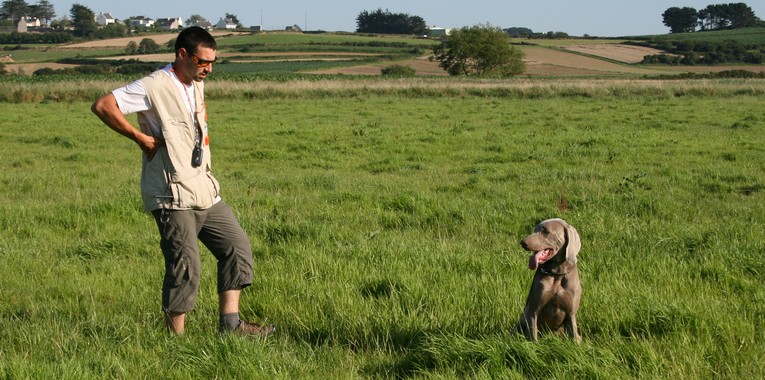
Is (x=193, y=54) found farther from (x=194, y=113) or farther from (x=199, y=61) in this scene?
(x=194, y=113)

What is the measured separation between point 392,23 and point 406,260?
145 m

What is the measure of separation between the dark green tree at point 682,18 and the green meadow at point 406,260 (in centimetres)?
13893

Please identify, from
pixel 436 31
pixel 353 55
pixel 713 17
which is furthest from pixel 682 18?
pixel 353 55

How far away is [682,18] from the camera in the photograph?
470 ft

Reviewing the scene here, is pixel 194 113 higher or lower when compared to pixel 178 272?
higher

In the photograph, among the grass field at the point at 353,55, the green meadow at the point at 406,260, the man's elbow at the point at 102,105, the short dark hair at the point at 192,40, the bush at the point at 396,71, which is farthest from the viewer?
the grass field at the point at 353,55

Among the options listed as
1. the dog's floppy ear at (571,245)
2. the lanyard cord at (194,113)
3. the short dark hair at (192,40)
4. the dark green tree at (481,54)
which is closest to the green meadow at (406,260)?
the dog's floppy ear at (571,245)

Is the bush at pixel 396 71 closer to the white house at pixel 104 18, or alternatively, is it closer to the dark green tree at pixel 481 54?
the dark green tree at pixel 481 54

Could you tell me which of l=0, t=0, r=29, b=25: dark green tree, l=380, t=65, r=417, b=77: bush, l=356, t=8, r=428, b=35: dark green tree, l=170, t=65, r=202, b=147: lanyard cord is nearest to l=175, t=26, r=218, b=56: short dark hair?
l=170, t=65, r=202, b=147: lanyard cord

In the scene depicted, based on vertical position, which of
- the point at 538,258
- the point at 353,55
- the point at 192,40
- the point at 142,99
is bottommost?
the point at 353,55

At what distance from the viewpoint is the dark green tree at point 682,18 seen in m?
143

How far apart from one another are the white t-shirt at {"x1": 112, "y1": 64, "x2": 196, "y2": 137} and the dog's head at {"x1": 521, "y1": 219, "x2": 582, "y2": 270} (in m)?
2.28

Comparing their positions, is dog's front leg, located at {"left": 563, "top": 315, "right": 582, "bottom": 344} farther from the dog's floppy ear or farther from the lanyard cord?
the lanyard cord

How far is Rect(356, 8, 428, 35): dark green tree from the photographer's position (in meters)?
148
